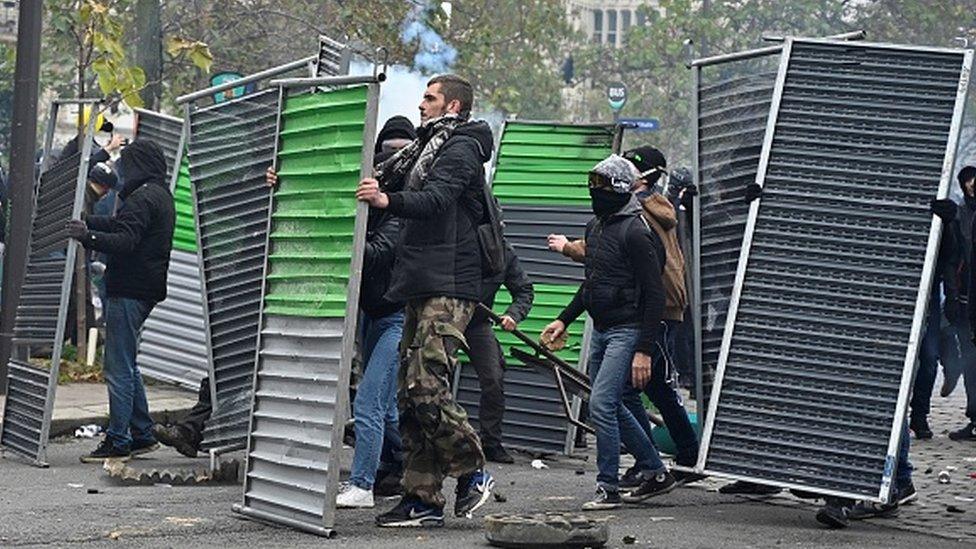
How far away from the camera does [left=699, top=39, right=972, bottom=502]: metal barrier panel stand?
32.6 feet

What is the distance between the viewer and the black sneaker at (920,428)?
15.5 m

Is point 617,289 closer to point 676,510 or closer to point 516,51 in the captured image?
point 676,510

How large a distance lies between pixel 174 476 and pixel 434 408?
2.26 meters

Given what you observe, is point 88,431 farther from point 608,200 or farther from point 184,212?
point 608,200

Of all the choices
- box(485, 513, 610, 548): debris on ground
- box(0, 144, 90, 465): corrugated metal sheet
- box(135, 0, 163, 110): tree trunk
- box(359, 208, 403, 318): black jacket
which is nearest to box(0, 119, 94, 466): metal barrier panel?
box(0, 144, 90, 465): corrugated metal sheet

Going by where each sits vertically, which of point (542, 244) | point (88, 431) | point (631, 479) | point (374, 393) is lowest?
point (88, 431)

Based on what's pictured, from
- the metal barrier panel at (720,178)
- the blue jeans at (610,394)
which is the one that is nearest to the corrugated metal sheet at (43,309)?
the blue jeans at (610,394)

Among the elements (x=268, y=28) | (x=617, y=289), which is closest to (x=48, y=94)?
(x=268, y=28)

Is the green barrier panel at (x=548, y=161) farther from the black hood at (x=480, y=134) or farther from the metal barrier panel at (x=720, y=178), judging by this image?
the black hood at (x=480, y=134)

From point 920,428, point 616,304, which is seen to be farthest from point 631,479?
point 920,428

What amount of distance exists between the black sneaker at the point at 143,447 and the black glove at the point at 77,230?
A: 4.52ft

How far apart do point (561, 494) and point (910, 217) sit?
2.53 metres

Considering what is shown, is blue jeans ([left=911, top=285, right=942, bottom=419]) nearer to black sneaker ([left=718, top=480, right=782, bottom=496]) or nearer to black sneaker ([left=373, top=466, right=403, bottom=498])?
black sneaker ([left=718, top=480, right=782, bottom=496])

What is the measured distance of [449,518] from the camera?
10.1m
